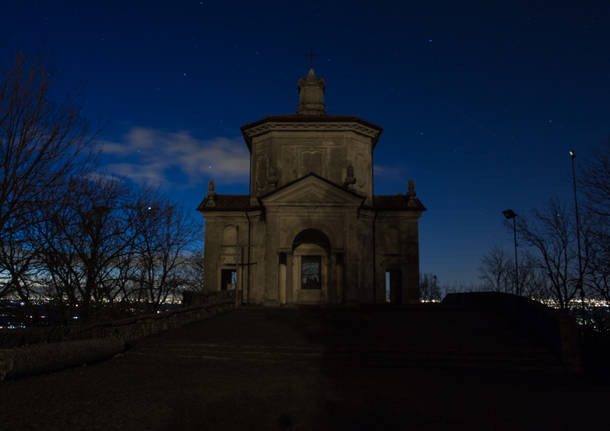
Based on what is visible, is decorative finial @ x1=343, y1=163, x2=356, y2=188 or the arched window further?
the arched window

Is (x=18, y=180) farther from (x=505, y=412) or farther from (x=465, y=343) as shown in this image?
(x=465, y=343)

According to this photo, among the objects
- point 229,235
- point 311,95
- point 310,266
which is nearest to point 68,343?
point 229,235

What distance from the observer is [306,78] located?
3772cm

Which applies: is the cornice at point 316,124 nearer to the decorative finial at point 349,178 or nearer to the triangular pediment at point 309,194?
the decorative finial at point 349,178

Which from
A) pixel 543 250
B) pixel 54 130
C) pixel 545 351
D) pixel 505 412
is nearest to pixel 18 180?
pixel 54 130

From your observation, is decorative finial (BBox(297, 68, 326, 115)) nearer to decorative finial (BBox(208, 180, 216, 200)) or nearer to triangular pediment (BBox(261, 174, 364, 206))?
decorative finial (BBox(208, 180, 216, 200))

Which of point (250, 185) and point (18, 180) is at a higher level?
point (250, 185)

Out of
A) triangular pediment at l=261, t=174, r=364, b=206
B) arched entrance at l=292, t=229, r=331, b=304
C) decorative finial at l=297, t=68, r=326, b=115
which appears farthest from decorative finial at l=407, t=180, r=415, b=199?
decorative finial at l=297, t=68, r=326, b=115

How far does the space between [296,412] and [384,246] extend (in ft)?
77.6

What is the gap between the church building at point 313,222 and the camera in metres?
26.8

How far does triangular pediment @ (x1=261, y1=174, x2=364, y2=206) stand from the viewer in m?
26.8

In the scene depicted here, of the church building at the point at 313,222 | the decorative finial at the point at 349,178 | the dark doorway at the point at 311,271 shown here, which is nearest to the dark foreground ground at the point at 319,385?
the church building at the point at 313,222

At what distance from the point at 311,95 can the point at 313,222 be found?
14.5 meters

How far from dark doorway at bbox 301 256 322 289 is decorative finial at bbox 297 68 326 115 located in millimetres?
12833
